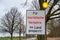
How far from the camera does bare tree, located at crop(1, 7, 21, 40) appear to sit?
42.6 metres

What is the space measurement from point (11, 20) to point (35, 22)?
37123mm

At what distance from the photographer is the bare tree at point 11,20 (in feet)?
140

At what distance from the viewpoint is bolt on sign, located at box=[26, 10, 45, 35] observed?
6957 mm

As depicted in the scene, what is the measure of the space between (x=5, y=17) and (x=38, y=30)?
128ft

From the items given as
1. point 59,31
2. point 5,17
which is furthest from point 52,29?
point 5,17

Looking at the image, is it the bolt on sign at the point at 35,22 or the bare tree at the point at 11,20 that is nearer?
the bolt on sign at the point at 35,22

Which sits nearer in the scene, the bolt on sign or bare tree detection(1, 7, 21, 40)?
the bolt on sign

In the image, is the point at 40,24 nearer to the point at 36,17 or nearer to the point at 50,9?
the point at 36,17

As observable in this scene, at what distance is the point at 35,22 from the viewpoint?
274 inches

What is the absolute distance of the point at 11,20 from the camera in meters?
43.8

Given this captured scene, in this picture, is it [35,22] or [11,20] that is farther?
[11,20]

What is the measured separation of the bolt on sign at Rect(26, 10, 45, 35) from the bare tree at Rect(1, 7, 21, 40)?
35.0 m

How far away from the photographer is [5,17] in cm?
4556

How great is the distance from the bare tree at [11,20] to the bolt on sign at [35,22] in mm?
34951
